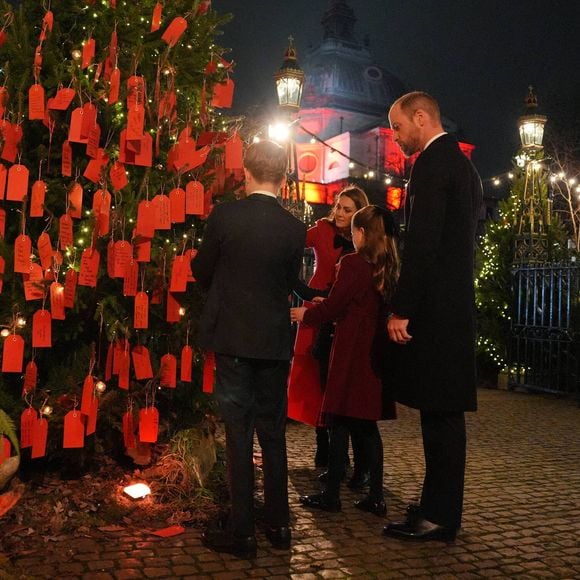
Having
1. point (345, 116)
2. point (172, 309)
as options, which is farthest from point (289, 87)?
point (345, 116)

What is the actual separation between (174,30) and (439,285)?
220 cm

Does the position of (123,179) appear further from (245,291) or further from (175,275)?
(245,291)

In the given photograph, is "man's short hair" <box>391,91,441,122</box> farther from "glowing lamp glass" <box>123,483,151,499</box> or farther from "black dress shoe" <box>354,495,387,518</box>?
"glowing lamp glass" <box>123,483,151,499</box>

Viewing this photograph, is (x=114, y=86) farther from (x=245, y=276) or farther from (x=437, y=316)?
(x=437, y=316)

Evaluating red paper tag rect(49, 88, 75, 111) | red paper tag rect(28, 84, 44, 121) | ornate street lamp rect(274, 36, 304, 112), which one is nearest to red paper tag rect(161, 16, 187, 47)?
red paper tag rect(49, 88, 75, 111)

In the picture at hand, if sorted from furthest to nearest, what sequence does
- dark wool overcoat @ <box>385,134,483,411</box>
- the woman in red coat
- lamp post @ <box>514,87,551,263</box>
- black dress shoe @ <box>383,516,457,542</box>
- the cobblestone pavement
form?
lamp post @ <box>514,87,551,263</box>, the woman in red coat, black dress shoe @ <box>383,516,457,542</box>, dark wool overcoat @ <box>385,134,483,411</box>, the cobblestone pavement

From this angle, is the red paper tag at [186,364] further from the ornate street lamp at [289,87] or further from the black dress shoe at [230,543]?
the ornate street lamp at [289,87]

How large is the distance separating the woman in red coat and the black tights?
0.64 m

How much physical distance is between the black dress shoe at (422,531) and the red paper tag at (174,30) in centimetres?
307

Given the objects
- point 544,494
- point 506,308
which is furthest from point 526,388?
point 544,494

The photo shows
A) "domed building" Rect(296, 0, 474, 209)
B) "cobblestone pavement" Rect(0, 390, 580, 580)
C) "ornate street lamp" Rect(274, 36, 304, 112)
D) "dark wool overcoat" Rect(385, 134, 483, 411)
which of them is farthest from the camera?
"domed building" Rect(296, 0, 474, 209)

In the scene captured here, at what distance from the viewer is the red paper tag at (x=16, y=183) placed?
12.8 feet

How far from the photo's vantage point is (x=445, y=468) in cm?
373

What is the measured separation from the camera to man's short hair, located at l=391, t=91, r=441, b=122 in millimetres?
3818
